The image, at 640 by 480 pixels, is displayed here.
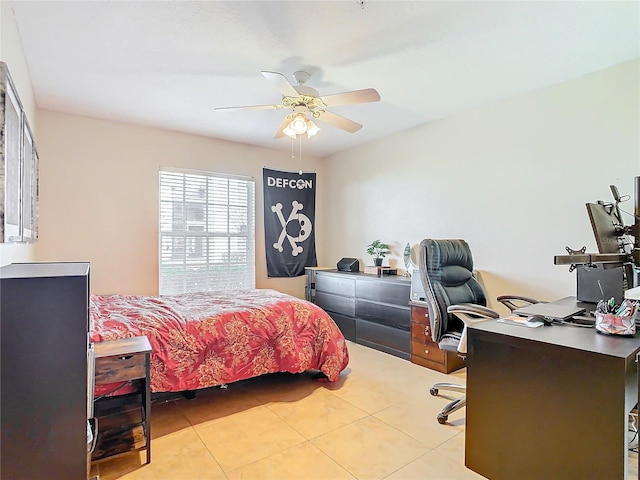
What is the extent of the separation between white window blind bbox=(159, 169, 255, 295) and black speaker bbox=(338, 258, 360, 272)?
1.22m

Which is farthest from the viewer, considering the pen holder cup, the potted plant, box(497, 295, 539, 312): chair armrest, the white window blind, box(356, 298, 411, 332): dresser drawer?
the potted plant

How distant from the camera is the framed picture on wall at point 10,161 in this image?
1.60 meters

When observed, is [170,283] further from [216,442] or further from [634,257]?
[634,257]

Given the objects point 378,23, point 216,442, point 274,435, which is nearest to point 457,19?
point 378,23

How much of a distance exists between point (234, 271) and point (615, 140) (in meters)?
4.12

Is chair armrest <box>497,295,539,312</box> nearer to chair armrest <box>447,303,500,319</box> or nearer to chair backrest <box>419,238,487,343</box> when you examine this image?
chair backrest <box>419,238,487,343</box>

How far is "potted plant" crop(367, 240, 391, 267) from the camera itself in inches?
175

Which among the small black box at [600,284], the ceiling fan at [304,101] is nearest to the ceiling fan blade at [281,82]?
the ceiling fan at [304,101]

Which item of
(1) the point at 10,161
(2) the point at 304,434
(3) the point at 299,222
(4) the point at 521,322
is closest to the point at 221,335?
(2) the point at 304,434

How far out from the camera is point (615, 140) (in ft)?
8.89

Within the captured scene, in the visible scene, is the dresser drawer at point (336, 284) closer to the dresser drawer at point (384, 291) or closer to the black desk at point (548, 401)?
the dresser drawer at point (384, 291)

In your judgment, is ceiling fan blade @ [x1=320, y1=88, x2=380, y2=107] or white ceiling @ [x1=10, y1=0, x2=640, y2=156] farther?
ceiling fan blade @ [x1=320, y1=88, x2=380, y2=107]

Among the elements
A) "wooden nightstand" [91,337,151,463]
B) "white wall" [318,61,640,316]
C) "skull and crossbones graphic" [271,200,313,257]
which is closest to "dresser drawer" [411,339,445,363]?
"white wall" [318,61,640,316]

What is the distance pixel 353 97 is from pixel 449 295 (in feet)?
5.14
